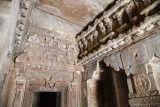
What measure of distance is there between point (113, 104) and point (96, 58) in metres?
1.57

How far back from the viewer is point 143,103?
1.89 metres

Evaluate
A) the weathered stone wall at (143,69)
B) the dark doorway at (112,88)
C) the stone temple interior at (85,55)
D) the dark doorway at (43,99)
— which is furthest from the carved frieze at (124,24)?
the dark doorway at (43,99)

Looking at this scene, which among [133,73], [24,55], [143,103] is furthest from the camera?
[24,55]

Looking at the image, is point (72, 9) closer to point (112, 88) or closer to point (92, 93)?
point (92, 93)

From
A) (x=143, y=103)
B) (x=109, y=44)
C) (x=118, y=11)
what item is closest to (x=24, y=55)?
(x=109, y=44)

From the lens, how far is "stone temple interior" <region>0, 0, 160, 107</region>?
1.94 metres

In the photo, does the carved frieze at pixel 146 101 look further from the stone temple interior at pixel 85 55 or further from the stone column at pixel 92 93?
the stone column at pixel 92 93

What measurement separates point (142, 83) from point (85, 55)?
1827 millimetres

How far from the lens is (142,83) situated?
6.40ft

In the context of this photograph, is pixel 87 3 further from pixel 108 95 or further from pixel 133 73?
pixel 108 95

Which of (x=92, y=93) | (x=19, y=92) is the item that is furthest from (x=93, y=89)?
(x=19, y=92)

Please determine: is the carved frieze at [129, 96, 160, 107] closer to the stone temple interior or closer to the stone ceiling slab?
the stone temple interior

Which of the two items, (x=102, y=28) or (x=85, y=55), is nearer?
(x=102, y=28)

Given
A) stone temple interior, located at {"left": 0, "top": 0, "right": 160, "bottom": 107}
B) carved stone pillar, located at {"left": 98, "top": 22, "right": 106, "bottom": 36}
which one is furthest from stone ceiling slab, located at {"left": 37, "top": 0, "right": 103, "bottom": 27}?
carved stone pillar, located at {"left": 98, "top": 22, "right": 106, "bottom": 36}
